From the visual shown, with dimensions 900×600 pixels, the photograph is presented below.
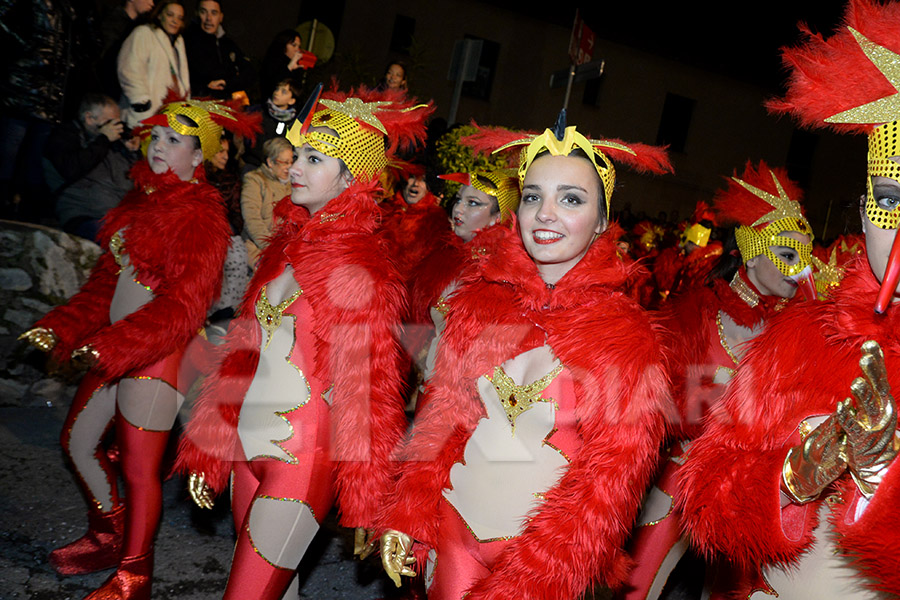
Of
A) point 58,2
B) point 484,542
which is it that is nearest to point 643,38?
point 58,2

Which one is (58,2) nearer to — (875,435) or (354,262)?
(354,262)

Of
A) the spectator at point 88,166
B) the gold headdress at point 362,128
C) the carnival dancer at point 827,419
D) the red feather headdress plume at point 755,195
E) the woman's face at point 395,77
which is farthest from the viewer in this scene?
the woman's face at point 395,77

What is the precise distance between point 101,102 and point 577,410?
5759 mm

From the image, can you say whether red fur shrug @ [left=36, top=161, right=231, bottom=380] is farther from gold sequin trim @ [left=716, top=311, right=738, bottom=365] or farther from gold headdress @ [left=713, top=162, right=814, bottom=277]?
gold headdress @ [left=713, top=162, right=814, bottom=277]

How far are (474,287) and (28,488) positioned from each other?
3.52 metres

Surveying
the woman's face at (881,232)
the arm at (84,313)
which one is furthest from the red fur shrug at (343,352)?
the woman's face at (881,232)

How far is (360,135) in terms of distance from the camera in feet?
10.6

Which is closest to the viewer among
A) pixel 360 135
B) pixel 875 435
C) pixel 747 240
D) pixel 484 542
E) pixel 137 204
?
pixel 875 435

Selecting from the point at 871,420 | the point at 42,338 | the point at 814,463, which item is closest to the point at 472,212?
the point at 42,338

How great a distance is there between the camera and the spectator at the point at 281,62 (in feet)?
25.9

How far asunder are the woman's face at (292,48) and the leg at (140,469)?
5.63 m

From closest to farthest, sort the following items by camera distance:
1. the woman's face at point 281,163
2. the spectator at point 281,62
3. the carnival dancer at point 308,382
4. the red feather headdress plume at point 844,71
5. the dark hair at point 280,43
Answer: the red feather headdress plume at point 844,71 → the carnival dancer at point 308,382 → the woman's face at point 281,163 → the spectator at point 281,62 → the dark hair at point 280,43

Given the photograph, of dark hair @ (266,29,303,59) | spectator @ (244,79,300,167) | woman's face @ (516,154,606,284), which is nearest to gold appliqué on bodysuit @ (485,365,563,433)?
woman's face @ (516,154,606,284)

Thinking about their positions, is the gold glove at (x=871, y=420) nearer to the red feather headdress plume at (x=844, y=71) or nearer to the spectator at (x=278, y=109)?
the red feather headdress plume at (x=844, y=71)
